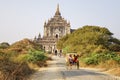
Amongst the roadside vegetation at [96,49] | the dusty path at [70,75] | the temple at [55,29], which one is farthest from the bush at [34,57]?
the temple at [55,29]

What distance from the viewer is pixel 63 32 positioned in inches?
5837

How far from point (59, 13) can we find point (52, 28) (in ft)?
25.5

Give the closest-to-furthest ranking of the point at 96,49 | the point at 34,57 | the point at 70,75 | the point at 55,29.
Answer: the point at 70,75 → the point at 34,57 → the point at 96,49 → the point at 55,29

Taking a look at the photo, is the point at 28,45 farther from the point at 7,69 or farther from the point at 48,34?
the point at 48,34

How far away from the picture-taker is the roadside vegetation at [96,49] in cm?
3947

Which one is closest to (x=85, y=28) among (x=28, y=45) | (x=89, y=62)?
(x=28, y=45)

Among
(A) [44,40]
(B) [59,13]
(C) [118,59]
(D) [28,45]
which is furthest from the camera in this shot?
(B) [59,13]

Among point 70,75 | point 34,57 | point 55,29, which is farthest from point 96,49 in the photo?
point 55,29

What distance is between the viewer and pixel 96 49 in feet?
177

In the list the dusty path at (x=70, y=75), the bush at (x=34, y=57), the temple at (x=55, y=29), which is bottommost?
the dusty path at (x=70, y=75)

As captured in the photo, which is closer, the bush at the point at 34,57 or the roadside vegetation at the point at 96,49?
the roadside vegetation at the point at 96,49

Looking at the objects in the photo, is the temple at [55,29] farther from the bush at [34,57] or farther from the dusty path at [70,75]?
the dusty path at [70,75]

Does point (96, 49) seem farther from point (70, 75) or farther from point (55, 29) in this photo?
point (55, 29)

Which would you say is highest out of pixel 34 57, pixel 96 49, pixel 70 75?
pixel 96 49
